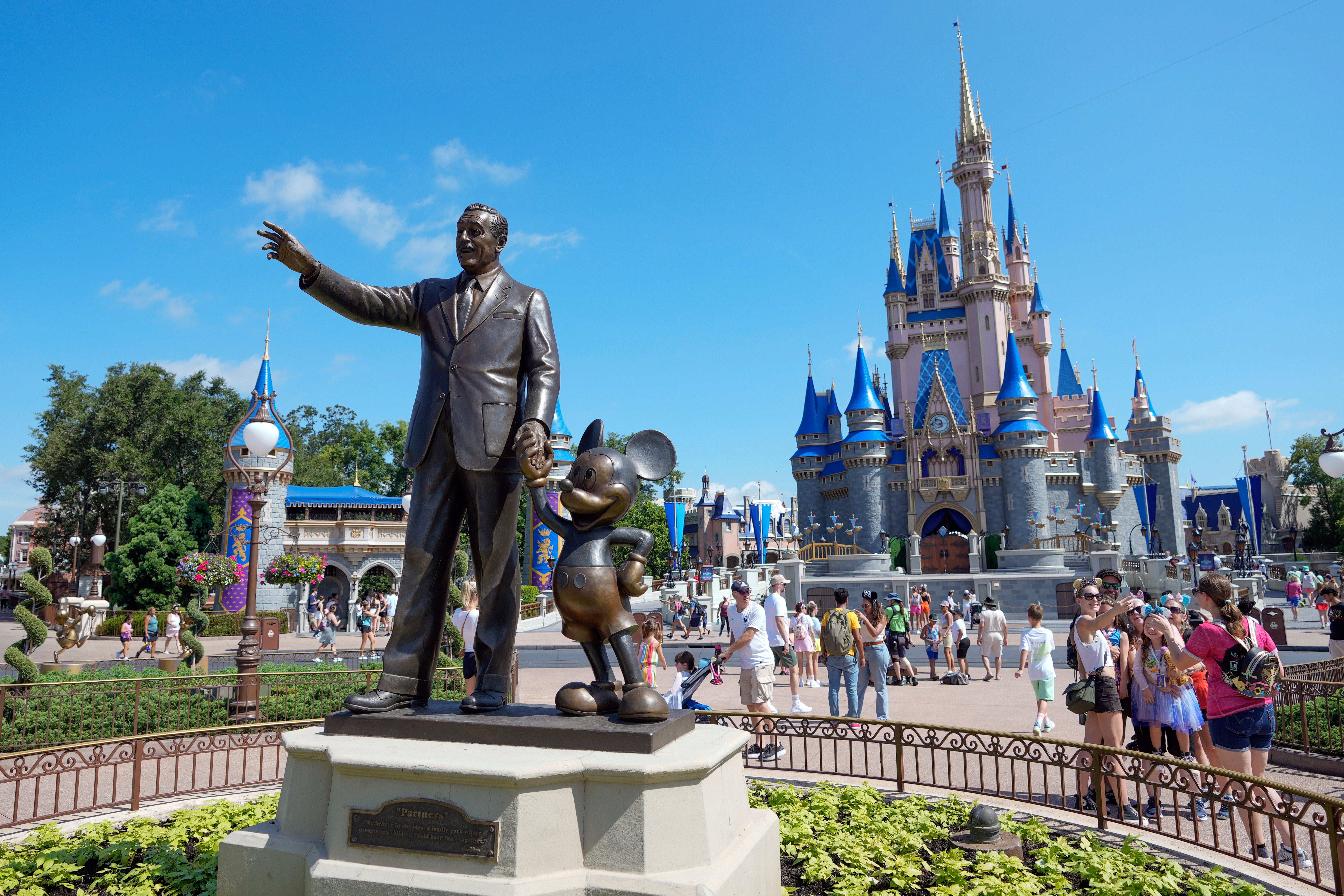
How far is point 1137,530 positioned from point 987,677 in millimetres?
38937

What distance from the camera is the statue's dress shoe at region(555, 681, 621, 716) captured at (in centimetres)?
361

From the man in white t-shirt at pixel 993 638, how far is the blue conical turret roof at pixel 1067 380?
140ft

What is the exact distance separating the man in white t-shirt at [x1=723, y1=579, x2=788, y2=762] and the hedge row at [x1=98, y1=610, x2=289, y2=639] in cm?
2294

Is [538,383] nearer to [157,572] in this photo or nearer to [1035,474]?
[157,572]

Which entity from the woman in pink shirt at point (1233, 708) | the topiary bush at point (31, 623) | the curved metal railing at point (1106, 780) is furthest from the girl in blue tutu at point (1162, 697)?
the topiary bush at point (31, 623)

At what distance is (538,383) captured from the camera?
13.3 ft

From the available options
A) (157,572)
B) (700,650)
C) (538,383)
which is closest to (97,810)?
(538,383)

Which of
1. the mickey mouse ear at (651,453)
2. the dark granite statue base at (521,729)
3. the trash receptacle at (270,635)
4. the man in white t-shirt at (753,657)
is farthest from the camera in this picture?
the trash receptacle at (270,635)

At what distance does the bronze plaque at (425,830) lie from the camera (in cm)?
301

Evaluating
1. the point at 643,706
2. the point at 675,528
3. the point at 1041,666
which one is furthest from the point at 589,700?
the point at 675,528

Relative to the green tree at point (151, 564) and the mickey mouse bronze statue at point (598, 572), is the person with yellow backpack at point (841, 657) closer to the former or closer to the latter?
the mickey mouse bronze statue at point (598, 572)

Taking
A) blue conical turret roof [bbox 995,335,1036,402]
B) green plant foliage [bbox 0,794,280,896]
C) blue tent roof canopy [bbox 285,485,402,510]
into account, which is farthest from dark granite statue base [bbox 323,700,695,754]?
blue conical turret roof [bbox 995,335,1036,402]

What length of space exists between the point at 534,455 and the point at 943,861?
9.17ft

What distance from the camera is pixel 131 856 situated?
4.10 metres
